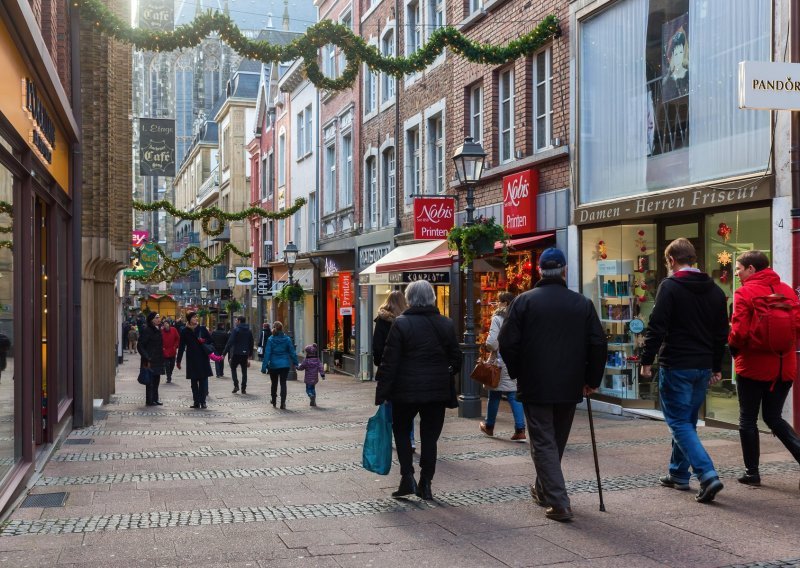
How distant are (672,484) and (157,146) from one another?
777 inches

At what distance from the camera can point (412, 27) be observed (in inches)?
946

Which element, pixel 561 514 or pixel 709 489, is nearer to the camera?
pixel 561 514

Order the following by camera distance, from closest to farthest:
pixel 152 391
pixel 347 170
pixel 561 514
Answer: pixel 561 514, pixel 152 391, pixel 347 170

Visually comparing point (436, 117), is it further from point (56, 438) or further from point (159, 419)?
point (56, 438)

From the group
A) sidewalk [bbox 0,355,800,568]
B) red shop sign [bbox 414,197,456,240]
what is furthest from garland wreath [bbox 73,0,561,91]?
red shop sign [bbox 414,197,456,240]

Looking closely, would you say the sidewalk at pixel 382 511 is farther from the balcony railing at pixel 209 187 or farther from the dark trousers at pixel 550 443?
the balcony railing at pixel 209 187

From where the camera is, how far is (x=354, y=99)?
2914 cm

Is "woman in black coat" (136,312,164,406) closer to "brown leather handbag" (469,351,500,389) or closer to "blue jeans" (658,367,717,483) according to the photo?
"brown leather handbag" (469,351,500,389)

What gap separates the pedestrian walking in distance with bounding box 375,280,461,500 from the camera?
298 inches

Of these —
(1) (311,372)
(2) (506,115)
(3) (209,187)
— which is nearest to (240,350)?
(1) (311,372)

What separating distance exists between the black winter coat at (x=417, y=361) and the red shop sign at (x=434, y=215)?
11.8 meters

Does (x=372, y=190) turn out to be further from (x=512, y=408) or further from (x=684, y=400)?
(x=684, y=400)

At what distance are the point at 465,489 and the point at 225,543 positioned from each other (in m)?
2.41

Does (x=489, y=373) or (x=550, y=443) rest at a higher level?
(x=489, y=373)
